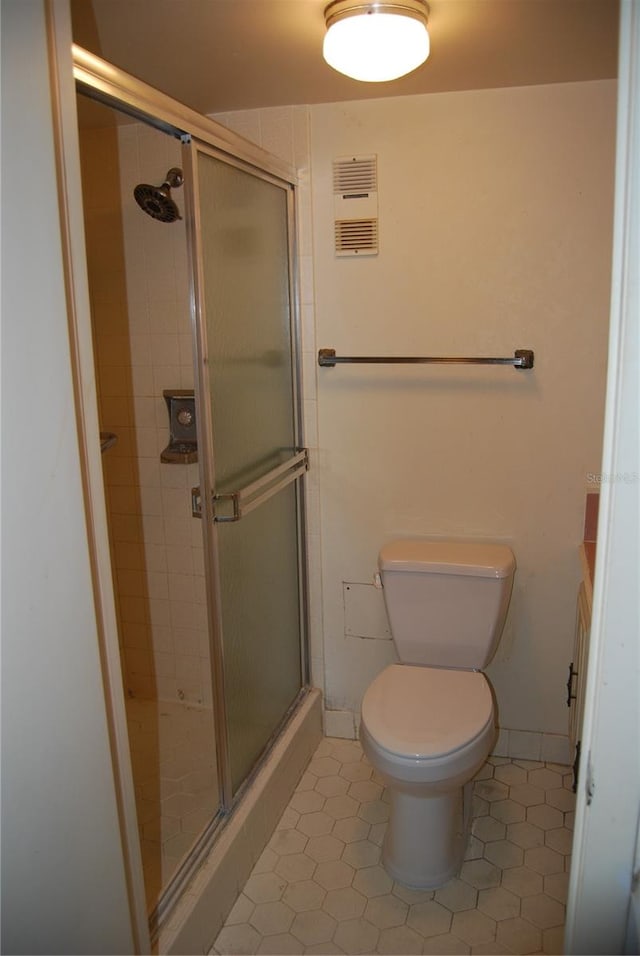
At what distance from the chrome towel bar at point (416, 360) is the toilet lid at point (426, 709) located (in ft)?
3.15

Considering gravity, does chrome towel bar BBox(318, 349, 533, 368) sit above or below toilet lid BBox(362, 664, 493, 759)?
above

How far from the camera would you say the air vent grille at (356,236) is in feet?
7.16

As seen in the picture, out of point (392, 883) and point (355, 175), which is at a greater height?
point (355, 175)

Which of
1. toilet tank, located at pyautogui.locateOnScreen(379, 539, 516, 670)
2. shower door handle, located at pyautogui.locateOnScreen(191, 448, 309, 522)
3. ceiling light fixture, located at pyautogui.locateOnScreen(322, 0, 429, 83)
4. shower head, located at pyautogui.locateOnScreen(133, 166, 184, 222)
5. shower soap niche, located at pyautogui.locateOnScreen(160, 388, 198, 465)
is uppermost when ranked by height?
ceiling light fixture, located at pyautogui.locateOnScreen(322, 0, 429, 83)

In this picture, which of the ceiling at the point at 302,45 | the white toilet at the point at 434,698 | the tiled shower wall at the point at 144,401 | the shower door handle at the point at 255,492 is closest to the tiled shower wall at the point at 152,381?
the tiled shower wall at the point at 144,401

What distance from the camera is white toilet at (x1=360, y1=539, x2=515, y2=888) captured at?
178cm

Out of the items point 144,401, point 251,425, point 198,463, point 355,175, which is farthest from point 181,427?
point 355,175

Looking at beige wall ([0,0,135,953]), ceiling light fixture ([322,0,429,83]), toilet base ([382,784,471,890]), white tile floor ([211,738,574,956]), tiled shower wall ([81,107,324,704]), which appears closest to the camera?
beige wall ([0,0,135,953])

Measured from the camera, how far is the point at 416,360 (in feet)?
7.14

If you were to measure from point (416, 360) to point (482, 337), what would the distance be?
Answer: 0.71 ft

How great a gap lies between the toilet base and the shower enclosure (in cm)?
47

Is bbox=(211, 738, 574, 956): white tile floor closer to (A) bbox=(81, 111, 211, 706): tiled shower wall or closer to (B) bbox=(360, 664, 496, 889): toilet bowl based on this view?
(B) bbox=(360, 664, 496, 889): toilet bowl

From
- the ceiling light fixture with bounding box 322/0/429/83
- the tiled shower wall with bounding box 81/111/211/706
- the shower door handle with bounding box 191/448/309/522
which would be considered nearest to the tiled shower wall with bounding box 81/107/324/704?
the tiled shower wall with bounding box 81/111/211/706

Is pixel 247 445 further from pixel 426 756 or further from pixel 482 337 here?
pixel 426 756
